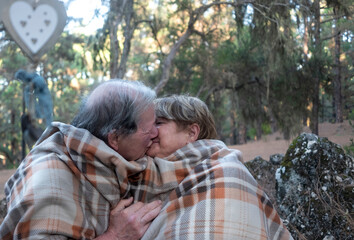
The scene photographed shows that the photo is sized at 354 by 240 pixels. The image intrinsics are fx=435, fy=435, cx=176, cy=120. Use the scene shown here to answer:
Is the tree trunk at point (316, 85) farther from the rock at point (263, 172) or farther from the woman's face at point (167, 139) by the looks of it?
the woman's face at point (167, 139)


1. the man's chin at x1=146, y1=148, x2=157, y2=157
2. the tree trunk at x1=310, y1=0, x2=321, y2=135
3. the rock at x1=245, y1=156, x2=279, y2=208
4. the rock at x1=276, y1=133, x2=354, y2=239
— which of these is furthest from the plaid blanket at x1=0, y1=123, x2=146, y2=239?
the tree trunk at x1=310, y1=0, x2=321, y2=135

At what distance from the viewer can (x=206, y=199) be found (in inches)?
70.0

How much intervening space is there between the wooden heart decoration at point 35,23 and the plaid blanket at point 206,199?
5.68 ft

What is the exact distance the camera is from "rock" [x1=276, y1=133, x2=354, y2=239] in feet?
9.95

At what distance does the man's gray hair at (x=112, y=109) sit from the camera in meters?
1.76

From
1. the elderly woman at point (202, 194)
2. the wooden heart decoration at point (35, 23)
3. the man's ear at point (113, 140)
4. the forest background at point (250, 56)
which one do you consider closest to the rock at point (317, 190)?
the elderly woman at point (202, 194)

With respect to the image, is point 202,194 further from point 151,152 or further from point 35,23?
point 35,23

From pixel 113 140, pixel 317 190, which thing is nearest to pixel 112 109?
pixel 113 140

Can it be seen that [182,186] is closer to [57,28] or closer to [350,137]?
[57,28]

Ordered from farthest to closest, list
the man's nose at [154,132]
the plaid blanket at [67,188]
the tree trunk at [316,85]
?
the tree trunk at [316,85] → the man's nose at [154,132] → the plaid blanket at [67,188]

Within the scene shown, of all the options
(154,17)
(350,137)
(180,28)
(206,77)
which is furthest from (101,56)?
(350,137)

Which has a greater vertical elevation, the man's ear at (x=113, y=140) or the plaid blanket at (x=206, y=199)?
the man's ear at (x=113, y=140)

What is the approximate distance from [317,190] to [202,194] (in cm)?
164

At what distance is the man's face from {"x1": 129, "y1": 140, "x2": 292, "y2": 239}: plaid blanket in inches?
2.9
